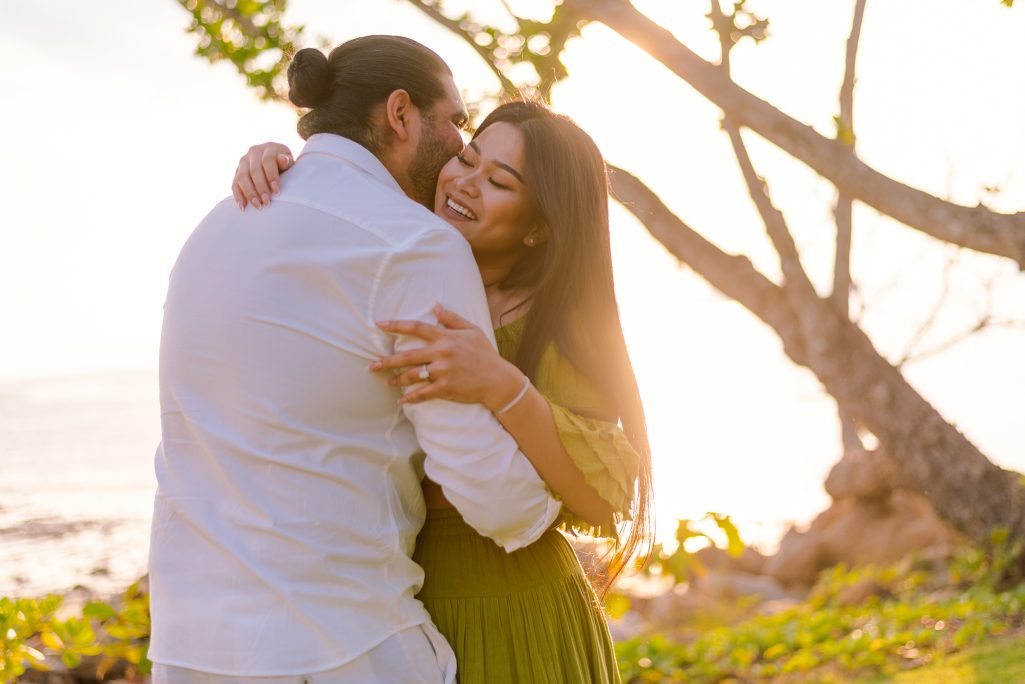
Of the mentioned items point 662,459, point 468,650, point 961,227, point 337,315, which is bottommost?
point 468,650

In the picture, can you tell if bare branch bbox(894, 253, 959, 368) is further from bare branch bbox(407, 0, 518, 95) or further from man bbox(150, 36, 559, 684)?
man bbox(150, 36, 559, 684)

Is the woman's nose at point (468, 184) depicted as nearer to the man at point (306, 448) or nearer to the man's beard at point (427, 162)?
the man's beard at point (427, 162)

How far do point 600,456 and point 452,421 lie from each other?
1.08 ft

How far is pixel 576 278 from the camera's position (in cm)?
231

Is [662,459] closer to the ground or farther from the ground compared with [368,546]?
farther from the ground

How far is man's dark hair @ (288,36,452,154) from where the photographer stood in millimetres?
2152

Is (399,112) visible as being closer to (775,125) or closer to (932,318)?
(775,125)

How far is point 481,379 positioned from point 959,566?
17.3 feet

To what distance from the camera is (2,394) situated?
828 centimetres

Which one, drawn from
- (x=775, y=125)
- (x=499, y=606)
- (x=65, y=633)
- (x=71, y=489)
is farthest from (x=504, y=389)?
(x=71, y=489)

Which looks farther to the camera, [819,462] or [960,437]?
[819,462]

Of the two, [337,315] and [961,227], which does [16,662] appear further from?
[961,227]

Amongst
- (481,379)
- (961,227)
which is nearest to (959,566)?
(961,227)

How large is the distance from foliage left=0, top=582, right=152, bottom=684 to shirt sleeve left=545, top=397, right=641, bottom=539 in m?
1.71
